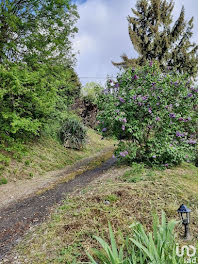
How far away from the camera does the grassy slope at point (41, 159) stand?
199 inches

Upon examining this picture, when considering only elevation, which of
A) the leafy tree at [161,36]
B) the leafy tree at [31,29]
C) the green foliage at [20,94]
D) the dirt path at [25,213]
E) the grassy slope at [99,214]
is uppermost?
the leafy tree at [161,36]

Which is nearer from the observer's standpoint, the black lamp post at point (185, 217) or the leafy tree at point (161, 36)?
the black lamp post at point (185, 217)

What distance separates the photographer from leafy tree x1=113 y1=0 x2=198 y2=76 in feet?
55.2

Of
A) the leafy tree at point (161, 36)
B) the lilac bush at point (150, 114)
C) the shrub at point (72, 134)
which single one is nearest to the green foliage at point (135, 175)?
the lilac bush at point (150, 114)

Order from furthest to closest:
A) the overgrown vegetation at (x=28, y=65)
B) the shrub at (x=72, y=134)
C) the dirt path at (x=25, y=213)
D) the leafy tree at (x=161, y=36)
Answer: the leafy tree at (x=161, y=36)
the shrub at (x=72, y=134)
the overgrown vegetation at (x=28, y=65)
the dirt path at (x=25, y=213)

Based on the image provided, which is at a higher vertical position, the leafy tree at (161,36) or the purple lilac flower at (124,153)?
the leafy tree at (161,36)

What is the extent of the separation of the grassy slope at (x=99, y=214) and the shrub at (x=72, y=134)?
17.4 ft

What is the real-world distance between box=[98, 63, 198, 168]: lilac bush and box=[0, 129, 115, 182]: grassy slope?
2.63 m

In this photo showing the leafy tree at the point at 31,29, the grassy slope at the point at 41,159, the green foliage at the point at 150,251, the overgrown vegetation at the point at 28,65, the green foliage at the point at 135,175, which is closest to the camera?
the green foliage at the point at 150,251

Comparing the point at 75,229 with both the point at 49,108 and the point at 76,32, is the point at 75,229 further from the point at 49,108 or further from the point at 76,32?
the point at 76,32

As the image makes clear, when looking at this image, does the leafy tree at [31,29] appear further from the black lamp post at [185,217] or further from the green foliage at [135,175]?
the black lamp post at [185,217]

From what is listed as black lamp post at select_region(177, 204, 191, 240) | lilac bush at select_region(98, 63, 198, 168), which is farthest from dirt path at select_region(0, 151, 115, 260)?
black lamp post at select_region(177, 204, 191, 240)

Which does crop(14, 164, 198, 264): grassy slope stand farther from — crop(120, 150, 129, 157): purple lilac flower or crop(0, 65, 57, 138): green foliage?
crop(0, 65, 57, 138): green foliage

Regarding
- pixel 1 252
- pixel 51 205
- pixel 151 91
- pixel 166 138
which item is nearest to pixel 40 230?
pixel 1 252
